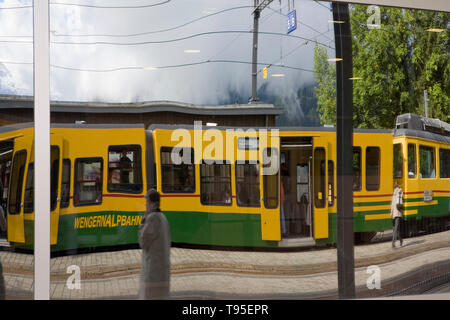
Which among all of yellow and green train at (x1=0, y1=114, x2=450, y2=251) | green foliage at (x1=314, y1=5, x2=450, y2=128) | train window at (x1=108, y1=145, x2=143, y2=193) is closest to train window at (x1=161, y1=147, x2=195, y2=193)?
yellow and green train at (x1=0, y1=114, x2=450, y2=251)

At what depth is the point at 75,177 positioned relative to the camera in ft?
15.1

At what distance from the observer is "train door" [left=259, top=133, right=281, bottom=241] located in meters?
5.05

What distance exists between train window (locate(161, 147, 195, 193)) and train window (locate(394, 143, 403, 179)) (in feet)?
8.18

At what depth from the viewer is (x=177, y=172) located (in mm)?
4848

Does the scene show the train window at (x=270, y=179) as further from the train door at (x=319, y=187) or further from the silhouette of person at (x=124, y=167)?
the silhouette of person at (x=124, y=167)

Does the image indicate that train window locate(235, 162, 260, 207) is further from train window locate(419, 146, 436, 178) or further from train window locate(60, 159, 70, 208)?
train window locate(419, 146, 436, 178)

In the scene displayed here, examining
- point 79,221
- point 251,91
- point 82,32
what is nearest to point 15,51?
point 82,32

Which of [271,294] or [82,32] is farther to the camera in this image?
[271,294]

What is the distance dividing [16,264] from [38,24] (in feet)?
7.68

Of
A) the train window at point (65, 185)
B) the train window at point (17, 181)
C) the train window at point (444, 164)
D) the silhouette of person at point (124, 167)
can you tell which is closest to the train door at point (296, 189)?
the silhouette of person at point (124, 167)

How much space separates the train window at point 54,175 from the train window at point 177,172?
1056 millimetres

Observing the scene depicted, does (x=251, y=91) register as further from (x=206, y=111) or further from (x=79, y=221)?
(x=79, y=221)

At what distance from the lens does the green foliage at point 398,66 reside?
548 centimetres

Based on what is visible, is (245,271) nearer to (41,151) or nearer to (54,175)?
A: (54,175)
